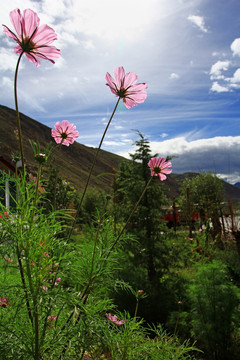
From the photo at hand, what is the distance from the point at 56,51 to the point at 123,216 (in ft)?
15.5

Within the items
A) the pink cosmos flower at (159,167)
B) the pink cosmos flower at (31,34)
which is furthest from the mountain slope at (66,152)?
the pink cosmos flower at (31,34)

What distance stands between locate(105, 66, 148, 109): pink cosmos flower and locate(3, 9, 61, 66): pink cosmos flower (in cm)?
37

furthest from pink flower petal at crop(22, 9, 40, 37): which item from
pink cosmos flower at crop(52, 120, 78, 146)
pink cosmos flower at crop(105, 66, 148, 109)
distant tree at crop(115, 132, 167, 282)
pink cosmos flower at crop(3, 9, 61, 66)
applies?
distant tree at crop(115, 132, 167, 282)

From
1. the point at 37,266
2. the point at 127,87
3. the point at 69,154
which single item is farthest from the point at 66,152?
the point at 37,266

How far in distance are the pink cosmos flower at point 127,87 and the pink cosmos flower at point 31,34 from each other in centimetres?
37

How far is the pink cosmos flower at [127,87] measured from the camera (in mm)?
1322

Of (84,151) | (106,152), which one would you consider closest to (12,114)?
(84,151)

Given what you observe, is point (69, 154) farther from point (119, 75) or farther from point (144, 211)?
point (119, 75)

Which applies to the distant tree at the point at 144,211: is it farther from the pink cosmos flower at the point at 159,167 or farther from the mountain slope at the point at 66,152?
the mountain slope at the point at 66,152

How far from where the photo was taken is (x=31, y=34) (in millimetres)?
985

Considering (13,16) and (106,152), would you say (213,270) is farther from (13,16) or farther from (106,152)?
(106,152)

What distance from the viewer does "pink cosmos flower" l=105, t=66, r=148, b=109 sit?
4.34 feet

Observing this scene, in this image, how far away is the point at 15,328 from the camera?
1.17m

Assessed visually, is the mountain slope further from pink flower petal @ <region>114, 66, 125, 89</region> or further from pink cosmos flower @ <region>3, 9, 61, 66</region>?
pink cosmos flower @ <region>3, 9, 61, 66</region>
